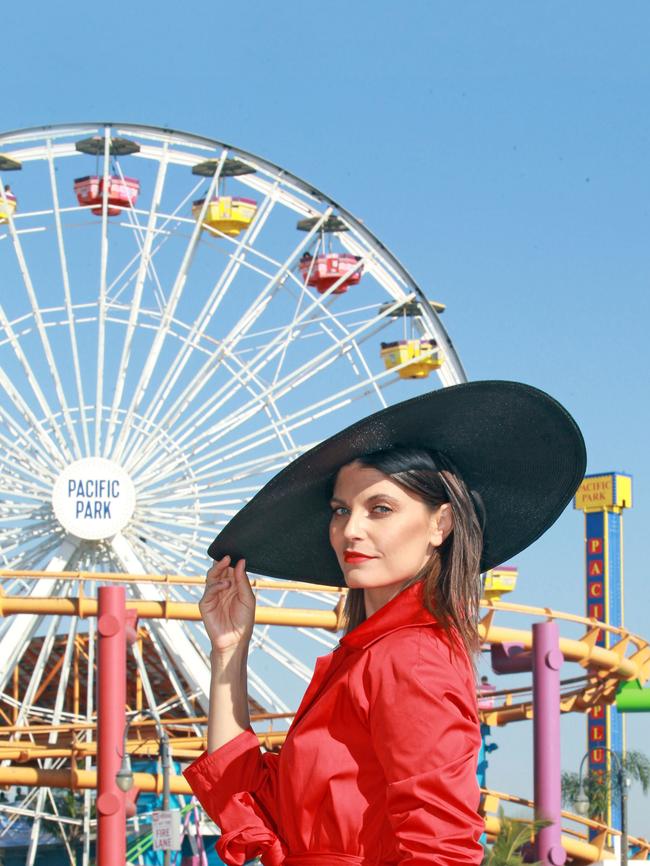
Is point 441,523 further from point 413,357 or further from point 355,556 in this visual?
point 413,357

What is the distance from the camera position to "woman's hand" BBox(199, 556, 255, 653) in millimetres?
3033

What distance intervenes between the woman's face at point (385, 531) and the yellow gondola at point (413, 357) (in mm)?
25668

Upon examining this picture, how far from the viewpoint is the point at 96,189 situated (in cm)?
2792

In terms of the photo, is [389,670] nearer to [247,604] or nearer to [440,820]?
[440,820]

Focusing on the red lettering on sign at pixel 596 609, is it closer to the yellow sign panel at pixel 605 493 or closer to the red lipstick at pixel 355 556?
the yellow sign panel at pixel 605 493

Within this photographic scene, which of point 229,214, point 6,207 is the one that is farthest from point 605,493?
point 6,207

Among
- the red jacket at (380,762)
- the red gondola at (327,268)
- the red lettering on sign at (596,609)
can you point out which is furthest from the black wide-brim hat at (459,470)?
the red lettering on sign at (596,609)

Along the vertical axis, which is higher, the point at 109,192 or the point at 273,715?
the point at 109,192

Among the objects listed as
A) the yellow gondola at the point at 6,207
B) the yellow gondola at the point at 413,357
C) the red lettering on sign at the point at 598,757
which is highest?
the yellow gondola at the point at 6,207

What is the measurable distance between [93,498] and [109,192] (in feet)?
19.6

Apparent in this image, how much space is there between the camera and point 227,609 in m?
3.06

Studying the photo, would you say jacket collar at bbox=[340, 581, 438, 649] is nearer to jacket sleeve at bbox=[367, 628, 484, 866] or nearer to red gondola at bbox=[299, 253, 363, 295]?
jacket sleeve at bbox=[367, 628, 484, 866]

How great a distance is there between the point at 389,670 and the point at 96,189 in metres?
26.1

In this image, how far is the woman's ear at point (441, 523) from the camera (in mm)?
2852
